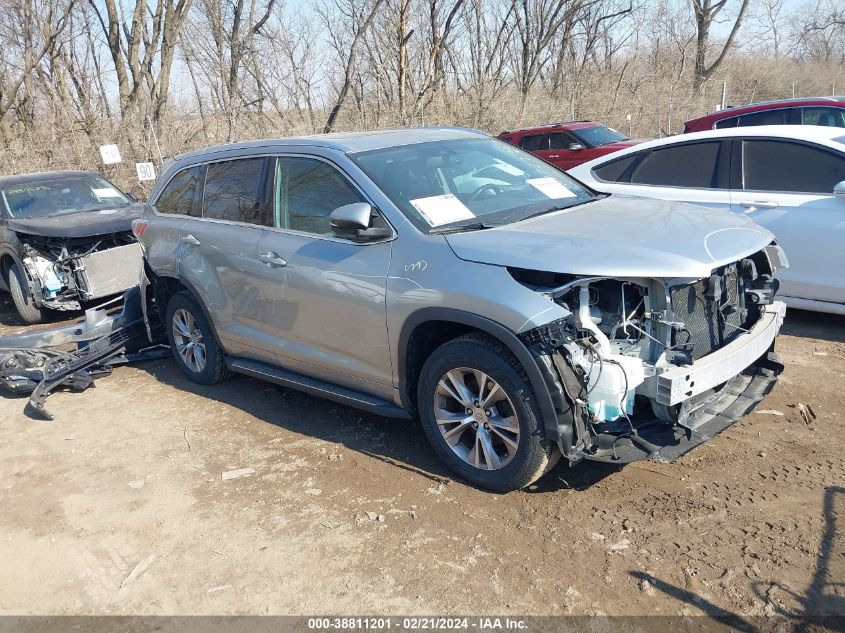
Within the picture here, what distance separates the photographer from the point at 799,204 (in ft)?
18.6

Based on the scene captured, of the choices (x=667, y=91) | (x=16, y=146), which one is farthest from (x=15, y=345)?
(x=667, y=91)

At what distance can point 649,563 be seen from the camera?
3.09 m

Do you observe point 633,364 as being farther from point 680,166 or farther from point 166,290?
point 166,290

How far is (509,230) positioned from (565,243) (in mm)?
393

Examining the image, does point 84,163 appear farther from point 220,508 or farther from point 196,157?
point 220,508

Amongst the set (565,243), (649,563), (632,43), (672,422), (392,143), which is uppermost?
(632,43)

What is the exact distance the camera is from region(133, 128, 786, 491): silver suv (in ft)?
10.8

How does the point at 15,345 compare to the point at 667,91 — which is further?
the point at 667,91

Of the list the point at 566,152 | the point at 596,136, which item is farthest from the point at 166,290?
the point at 596,136

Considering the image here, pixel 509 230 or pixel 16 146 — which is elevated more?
pixel 16 146

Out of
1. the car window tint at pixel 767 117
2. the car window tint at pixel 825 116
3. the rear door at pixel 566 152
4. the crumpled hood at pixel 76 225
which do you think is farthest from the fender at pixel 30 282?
the car window tint at pixel 825 116

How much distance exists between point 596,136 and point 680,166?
329 inches

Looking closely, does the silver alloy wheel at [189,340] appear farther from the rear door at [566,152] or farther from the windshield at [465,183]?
the rear door at [566,152]

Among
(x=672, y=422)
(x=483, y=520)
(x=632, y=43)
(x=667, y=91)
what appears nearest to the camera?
(x=672, y=422)
